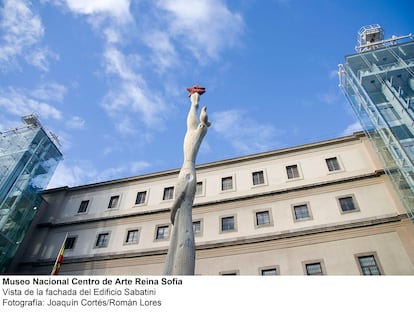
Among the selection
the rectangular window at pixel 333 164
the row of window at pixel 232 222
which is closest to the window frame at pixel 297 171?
the rectangular window at pixel 333 164

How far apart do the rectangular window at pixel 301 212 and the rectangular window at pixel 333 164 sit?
386 centimetres

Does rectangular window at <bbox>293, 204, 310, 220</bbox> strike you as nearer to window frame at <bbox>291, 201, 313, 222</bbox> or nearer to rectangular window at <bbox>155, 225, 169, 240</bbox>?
window frame at <bbox>291, 201, 313, 222</bbox>

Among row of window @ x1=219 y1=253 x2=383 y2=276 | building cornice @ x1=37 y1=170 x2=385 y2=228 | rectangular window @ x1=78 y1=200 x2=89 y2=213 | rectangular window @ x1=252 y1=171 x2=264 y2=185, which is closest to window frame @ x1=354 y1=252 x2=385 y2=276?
row of window @ x1=219 y1=253 x2=383 y2=276

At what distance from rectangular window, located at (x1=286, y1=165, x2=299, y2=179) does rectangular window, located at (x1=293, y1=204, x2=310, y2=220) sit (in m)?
2.70

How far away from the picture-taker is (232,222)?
68.1 ft

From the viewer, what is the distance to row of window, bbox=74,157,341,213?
861 inches

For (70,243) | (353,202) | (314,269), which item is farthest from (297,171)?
(70,243)

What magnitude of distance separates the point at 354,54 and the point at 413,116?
Answer: 27.7 feet

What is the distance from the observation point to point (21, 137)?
974 inches

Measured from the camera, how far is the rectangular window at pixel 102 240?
72.7ft

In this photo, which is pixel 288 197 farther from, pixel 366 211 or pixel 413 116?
pixel 413 116

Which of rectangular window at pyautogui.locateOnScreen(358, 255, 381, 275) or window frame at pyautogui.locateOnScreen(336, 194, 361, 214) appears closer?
rectangular window at pyautogui.locateOnScreen(358, 255, 381, 275)

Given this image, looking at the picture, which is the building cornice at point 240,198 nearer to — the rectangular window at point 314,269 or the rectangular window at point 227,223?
the rectangular window at point 227,223
